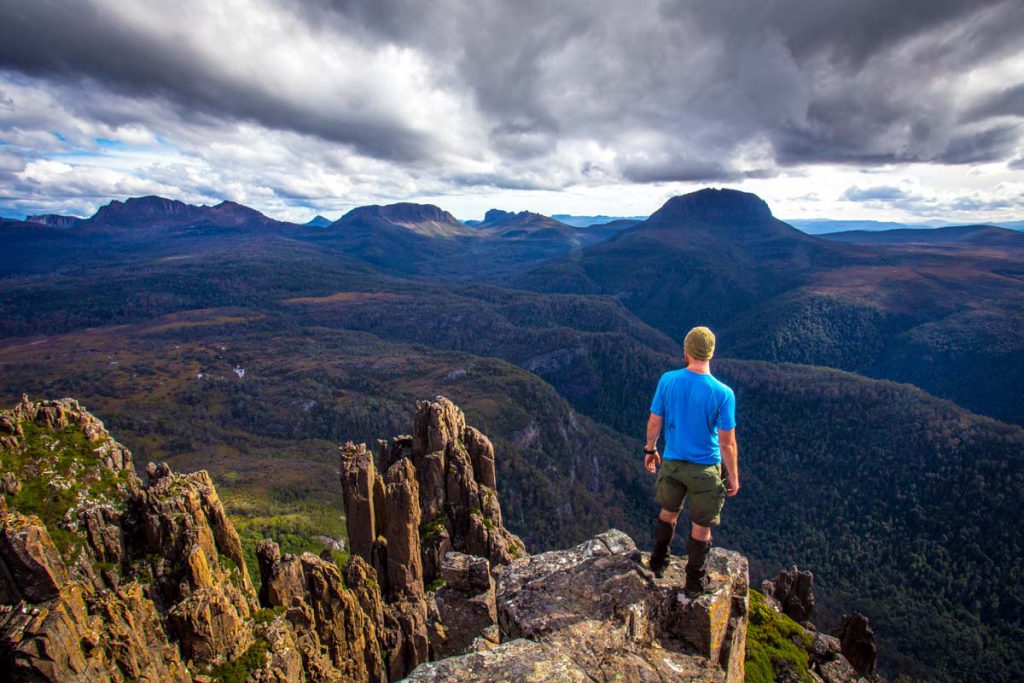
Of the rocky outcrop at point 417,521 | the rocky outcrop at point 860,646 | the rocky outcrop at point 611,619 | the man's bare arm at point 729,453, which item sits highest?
the man's bare arm at point 729,453

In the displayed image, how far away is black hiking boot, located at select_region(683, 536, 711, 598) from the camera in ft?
40.4

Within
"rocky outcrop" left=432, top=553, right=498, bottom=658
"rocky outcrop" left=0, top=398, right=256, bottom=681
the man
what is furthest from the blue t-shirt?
"rocky outcrop" left=0, top=398, right=256, bottom=681

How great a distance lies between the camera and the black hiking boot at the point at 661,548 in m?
13.0

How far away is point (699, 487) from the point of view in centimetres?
1232

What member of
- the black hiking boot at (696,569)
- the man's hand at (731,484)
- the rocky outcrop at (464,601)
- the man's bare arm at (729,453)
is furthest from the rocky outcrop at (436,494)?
the man's bare arm at (729,453)

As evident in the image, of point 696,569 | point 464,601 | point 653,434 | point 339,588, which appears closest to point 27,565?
point 339,588

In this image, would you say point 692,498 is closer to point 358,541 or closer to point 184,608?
point 184,608

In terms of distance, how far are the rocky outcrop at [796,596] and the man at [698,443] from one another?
46.2 meters

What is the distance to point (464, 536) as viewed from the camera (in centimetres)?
4997

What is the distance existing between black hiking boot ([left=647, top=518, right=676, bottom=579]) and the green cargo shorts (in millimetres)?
811

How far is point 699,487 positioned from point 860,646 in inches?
1889

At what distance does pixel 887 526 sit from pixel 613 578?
215706 millimetres

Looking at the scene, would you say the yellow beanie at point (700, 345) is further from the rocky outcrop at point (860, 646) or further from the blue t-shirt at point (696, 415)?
the rocky outcrop at point (860, 646)

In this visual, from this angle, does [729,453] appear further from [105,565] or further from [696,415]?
[105,565]
